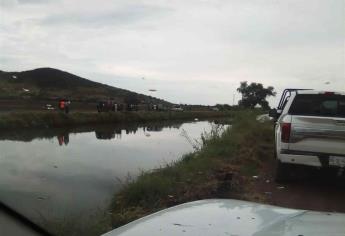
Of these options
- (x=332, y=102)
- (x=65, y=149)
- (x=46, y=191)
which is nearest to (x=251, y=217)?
(x=332, y=102)

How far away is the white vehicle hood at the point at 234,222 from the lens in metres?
2.94

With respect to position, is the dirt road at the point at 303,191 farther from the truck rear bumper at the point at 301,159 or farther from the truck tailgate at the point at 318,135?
the truck tailgate at the point at 318,135

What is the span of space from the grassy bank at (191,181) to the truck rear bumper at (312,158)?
1.19 meters

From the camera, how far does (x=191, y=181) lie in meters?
10.9

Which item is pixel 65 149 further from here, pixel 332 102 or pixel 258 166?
pixel 332 102

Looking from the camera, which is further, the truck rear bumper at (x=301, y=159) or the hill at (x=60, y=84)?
the hill at (x=60, y=84)

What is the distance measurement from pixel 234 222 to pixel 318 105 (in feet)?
26.0

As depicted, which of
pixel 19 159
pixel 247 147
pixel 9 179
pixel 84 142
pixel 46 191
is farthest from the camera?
pixel 84 142

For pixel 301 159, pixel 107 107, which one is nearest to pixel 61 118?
pixel 107 107

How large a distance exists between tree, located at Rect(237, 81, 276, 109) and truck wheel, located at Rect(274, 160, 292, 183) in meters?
61.8

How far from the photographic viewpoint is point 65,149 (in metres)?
23.2

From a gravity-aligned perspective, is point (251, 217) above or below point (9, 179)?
above

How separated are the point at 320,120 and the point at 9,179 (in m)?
7.98

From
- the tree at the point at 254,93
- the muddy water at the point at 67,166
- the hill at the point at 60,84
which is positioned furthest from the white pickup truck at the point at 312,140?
the hill at the point at 60,84
